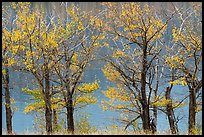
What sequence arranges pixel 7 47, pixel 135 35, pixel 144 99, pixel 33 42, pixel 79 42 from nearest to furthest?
pixel 33 42 < pixel 7 47 < pixel 135 35 < pixel 79 42 < pixel 144 99

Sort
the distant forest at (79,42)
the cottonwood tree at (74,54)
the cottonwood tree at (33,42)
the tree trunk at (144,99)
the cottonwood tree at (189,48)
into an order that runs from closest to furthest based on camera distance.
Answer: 1. the cottonwood tree at (33,42)
2. the distant forest at (79,42)
3. the cottonwood tree at (189,48)
4. the cottonwood tree at (74,54)
5. the tree trunk at (144,99)

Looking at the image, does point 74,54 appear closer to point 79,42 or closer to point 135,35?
point 79,42

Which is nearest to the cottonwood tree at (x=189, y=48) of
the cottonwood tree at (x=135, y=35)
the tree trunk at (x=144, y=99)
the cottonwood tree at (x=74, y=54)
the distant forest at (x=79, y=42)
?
the distant forest at (x=79, y=42)

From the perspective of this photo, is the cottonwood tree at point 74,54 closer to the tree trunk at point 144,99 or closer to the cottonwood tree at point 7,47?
the cottonwood tree at point 7,47

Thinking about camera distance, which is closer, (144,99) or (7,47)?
(7,47)

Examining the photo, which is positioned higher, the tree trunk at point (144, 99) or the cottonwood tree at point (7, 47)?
the cottonwood tree at point (7, 47)

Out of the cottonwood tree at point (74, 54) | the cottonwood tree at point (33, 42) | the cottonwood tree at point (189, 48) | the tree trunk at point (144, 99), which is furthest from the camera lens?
the tree trunk at point (144, 99)

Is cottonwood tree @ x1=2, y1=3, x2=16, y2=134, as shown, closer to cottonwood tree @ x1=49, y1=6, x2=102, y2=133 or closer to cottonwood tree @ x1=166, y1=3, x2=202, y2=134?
cottonwood tree @ x1=49, y1=6, x2=102, y2=133

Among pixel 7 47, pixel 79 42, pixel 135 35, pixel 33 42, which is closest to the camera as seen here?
pixel 33 42

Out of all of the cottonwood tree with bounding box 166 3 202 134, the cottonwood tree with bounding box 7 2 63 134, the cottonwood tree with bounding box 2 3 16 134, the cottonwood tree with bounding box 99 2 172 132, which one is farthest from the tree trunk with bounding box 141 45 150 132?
the cottonwood tree with bounding box 2 3 16 134

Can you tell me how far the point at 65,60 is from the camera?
18.9 metres

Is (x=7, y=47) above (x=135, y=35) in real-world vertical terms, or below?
below

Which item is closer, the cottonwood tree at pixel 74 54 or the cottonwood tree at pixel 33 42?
the cottonwood tree at pixel 33 42

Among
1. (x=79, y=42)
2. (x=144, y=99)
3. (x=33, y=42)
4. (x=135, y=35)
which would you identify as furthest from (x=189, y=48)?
(x=33, y=42)
